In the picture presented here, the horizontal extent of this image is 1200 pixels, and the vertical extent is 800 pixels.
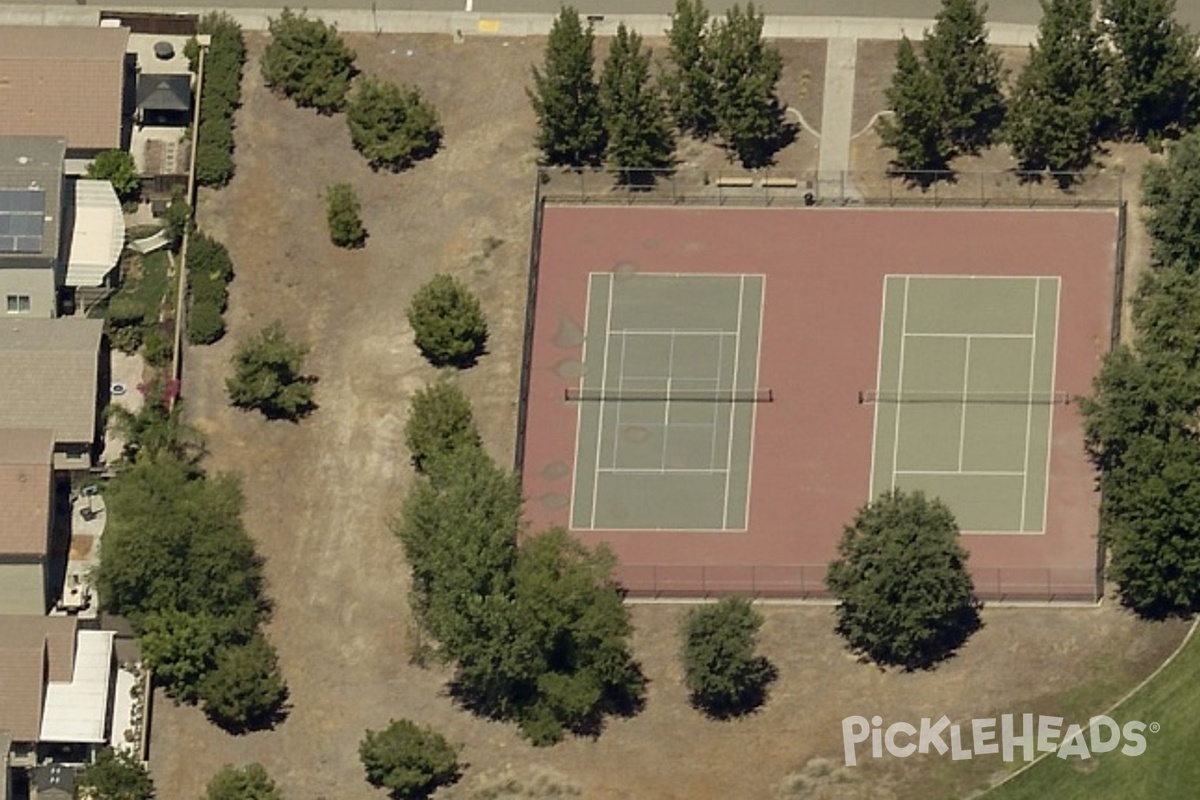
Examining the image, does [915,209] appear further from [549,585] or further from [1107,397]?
[549,585]

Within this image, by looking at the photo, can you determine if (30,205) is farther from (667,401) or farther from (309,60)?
(667,401)

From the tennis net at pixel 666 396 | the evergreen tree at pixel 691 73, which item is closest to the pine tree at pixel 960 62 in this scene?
the evergreen tree at pixel 691 73

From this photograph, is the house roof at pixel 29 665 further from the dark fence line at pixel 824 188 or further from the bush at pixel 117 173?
the dark fence line at pixel 824 188

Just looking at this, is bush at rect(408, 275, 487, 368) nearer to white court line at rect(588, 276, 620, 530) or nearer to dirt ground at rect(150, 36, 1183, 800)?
dirt ground at rect(150, 36, 1183, 800)

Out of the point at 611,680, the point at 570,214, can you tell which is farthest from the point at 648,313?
the point at 611,680

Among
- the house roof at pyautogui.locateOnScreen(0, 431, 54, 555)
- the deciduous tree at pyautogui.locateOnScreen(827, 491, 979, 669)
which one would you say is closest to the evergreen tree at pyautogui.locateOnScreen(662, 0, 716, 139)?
the deciduous tree at pyautogui.locateOnScreen(827, 491, 979, 669)

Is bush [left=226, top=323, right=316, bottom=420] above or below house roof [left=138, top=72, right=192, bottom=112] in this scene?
below
